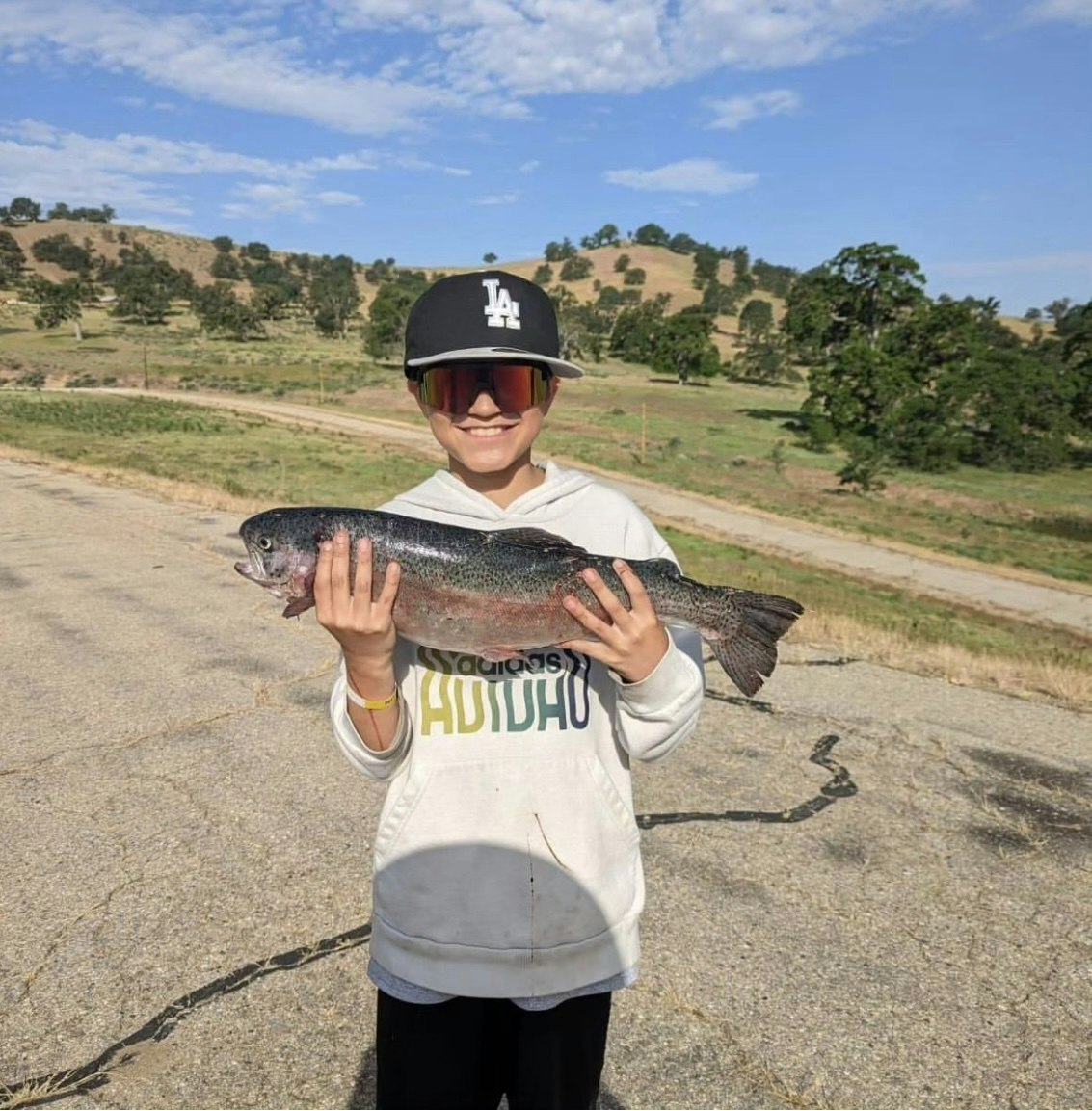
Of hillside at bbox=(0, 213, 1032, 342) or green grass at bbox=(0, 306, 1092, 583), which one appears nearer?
green grass at bbox=(0, 306, 1092, 583)

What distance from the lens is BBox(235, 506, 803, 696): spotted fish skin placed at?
236 cm

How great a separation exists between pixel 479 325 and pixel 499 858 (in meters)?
1.43

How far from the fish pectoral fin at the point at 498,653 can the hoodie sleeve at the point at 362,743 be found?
0.84ft

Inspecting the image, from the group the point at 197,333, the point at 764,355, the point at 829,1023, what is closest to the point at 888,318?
the point at 764,355

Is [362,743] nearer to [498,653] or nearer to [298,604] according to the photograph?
[498,653]

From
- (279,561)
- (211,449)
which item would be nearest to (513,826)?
(279,561)

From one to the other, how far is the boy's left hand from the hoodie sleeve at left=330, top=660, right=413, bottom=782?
0.55m

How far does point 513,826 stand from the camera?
223cm

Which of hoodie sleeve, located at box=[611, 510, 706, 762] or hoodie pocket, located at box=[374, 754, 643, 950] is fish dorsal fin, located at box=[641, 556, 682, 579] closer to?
hoodie sleeve, located at box=[611, 510, 706, 762]

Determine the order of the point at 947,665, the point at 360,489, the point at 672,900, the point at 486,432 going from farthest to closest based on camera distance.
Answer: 1. the point at 360,489
2. the point at 947,665
3. the point at 672,900
4. the point at 486,432

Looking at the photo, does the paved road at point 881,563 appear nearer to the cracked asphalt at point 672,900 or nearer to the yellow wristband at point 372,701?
the cracked asphalt at point 672,900

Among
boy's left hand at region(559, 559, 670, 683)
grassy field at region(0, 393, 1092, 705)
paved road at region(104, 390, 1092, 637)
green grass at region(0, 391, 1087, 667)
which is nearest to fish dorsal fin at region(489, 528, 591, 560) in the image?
boy's left hand at region(559, 559, 670, 683)

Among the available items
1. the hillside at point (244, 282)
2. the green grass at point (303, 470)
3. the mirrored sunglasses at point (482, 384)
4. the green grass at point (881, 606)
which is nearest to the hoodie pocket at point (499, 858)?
the mirrored sunglasses at point (482, 384)

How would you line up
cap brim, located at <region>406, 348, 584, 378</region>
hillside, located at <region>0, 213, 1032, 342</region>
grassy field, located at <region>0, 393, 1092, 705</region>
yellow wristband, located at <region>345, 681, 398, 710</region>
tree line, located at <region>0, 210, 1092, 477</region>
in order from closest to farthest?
1. yellow wristband, located at <region>345, 681, 398, 710</region>
2. cap brim, located at <region>406, 348, 584, 378</region>
3. grassy field, located at <region>0, 393, 1092, 705</region>
4. tree line, located at <region>0, 210, 1092, 477</region>
5. hillside, located at <region>0, 213, 1032, 342</region>
